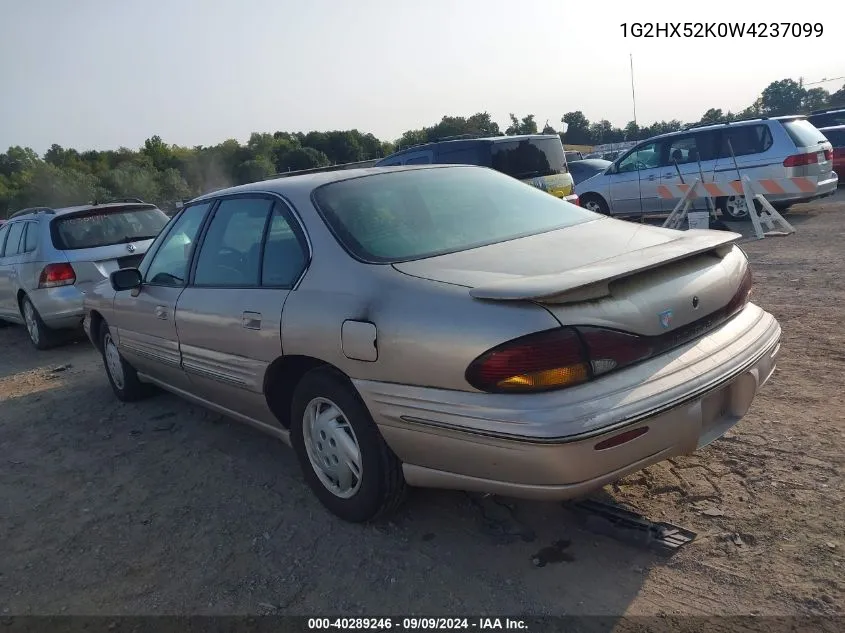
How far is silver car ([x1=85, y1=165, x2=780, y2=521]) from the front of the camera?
233 centimetres

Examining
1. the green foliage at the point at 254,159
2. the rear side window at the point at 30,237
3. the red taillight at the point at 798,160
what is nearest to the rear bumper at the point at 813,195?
the red taillight at the point at 798,160

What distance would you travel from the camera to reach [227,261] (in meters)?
3.81

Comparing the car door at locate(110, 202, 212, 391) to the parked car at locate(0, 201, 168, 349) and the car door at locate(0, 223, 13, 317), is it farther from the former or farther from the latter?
the car door at locate(0, 223, 13, 317)

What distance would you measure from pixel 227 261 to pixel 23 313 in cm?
584

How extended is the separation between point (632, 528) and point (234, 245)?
2.50 meters

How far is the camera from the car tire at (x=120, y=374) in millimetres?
5230

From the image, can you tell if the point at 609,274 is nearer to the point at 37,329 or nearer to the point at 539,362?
the point at 539,362

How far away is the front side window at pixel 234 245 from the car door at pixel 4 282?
5.73 metres

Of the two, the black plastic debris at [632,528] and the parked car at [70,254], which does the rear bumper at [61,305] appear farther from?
the black plastic debris at [632,528]

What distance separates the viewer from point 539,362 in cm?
230

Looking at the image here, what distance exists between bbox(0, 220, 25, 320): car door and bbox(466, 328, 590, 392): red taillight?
7.72 m

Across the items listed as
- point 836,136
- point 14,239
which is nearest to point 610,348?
point 14,239

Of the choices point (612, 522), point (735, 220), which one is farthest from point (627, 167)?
point (612, 522)

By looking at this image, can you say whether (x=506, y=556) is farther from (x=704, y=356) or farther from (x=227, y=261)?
(x=227, y=261)
